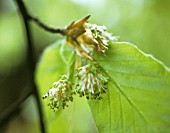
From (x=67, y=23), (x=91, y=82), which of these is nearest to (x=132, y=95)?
(x=91, y=82)

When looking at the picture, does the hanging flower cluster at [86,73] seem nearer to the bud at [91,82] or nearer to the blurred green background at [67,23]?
the bud at [91,82]

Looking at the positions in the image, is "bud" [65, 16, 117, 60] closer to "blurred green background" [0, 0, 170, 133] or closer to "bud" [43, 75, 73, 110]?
"bud" [43, 75, 73, 110]

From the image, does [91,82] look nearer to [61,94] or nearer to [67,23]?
[61,94]

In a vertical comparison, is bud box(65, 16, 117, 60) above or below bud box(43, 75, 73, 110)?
above

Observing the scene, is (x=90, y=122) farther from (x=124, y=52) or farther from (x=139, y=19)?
(x=124, y=52)

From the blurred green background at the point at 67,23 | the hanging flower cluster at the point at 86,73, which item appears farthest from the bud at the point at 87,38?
the blurred green background at the point at 67,23

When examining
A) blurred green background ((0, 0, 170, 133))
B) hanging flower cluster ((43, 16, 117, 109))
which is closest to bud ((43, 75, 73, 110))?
hanging flower cluster ((43, 16, 117, 109))

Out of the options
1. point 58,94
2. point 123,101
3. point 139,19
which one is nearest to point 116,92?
point 123,101
